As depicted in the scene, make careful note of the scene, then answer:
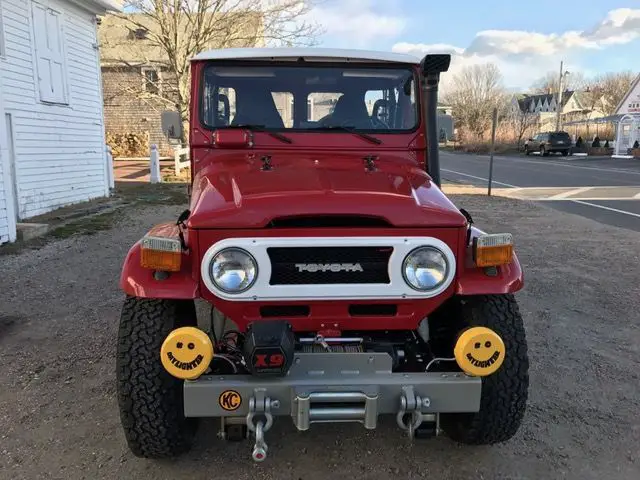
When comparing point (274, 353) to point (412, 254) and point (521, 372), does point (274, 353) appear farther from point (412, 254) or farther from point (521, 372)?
point (521, 372)

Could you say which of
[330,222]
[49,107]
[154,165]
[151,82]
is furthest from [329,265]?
[151,82]

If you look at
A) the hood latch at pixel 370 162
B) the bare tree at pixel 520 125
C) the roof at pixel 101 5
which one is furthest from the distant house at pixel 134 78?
the bare tree at pixel 520 125

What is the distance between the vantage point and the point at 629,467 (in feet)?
9.67

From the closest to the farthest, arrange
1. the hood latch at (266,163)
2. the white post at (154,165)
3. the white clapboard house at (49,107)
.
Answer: the hood latch at (266,163) → the white clapboard house at (49,107) → the white post at (154,165)

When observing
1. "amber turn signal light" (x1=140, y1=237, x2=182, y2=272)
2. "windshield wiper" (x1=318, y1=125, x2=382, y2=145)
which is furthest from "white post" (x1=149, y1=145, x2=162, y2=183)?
"amber turn signal light" (x1=140, y1=237, x2=182, y2=272)

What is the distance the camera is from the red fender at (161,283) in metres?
2.54

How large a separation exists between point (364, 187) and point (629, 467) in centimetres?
200

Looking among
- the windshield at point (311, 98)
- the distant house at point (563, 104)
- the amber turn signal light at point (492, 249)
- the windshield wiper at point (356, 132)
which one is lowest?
the amber turn signal light at point (492, 249)

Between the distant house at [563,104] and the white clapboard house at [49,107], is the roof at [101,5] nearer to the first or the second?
the white clapboard house at [49,107]

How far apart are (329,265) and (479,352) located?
2.52ft

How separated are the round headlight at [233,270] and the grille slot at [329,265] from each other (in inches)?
3.8

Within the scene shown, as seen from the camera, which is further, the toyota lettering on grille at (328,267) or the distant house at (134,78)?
the distant house at (134,78)

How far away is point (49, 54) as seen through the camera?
11.1 meters

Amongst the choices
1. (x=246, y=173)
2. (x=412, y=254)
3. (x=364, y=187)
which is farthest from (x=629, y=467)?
(x=246, y=173)
